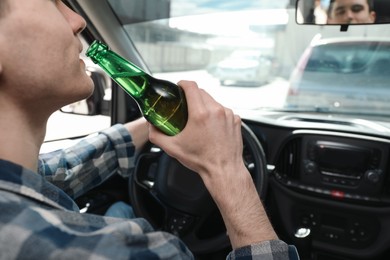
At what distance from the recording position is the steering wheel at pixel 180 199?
1840 millimetres

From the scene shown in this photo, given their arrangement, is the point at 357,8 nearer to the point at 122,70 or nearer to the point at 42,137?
the point at 122,70

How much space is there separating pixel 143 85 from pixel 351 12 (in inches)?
46.5

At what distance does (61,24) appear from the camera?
3.29ft

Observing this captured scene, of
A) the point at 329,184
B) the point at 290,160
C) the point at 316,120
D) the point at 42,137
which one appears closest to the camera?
the point at 42,137

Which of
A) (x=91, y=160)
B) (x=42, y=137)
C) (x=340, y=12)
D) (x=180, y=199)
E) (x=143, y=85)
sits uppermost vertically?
(x=340, y=12)

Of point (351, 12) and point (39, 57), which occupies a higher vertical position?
point (351, 12)

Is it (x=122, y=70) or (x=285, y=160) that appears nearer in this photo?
(x=122, y=70)

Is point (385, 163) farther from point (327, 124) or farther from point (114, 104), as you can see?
point (114, 104)

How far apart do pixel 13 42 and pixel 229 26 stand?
2603 mm

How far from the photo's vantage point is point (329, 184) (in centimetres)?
194

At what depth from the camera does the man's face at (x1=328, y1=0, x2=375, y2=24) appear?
180 cm

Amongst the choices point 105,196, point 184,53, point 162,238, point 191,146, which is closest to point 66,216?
point 162,238

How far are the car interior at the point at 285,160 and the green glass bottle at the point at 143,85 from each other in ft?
1.76

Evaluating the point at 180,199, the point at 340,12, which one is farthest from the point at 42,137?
the point at 340,12
